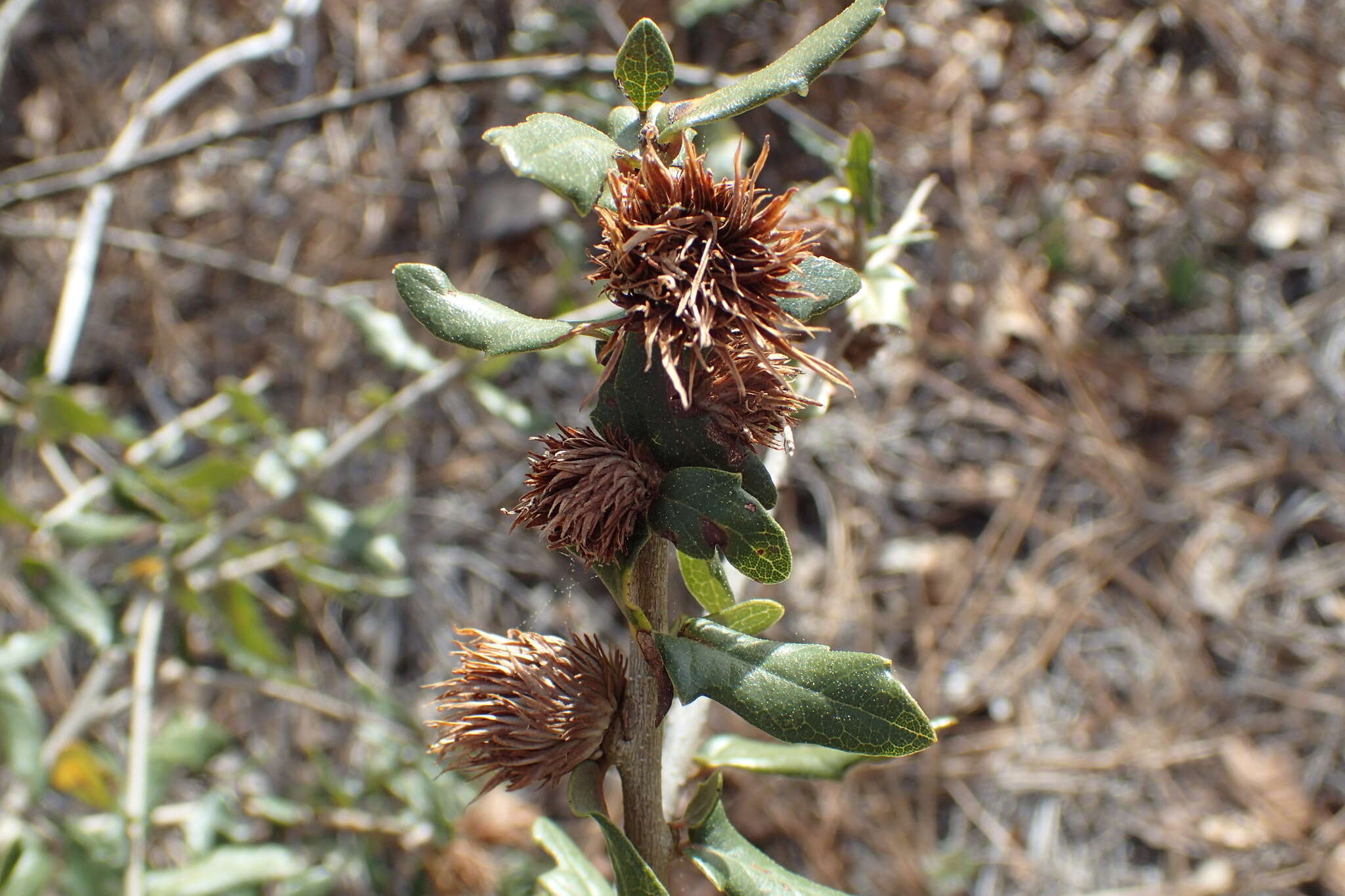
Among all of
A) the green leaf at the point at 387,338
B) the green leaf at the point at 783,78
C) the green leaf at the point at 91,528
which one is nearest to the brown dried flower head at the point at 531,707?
the green leaf at the point at 783,78

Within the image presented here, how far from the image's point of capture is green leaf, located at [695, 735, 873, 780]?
111 cm

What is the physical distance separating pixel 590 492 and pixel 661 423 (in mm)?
84

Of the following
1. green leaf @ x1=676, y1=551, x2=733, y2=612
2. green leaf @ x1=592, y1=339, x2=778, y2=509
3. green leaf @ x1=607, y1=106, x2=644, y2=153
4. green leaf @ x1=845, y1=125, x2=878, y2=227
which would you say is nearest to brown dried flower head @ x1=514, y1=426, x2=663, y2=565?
green leaf @ x1=592, y1=339, x2=778, y2=509

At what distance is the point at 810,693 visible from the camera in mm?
781

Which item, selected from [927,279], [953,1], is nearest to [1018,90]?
[953,1]

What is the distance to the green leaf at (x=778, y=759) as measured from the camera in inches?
43.9

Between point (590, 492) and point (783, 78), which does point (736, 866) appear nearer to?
point (590, 492)

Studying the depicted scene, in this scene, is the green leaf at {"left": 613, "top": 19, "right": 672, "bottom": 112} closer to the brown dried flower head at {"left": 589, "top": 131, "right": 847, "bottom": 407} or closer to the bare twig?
the brown dried flower head at {"left": 589, "top": 131, "right": 847, "bottom": 407}

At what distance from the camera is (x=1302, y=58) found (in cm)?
370

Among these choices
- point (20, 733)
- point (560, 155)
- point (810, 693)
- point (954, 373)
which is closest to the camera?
point (560, 155)

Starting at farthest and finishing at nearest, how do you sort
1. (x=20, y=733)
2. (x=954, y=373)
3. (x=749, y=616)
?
(x=954, y=373)
(x=20, y=733)
(x=749, y=616)

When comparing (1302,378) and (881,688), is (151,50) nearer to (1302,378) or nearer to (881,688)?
(881,688)

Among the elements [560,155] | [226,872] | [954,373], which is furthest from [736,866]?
[954,373]

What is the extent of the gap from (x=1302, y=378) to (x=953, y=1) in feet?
6.51
